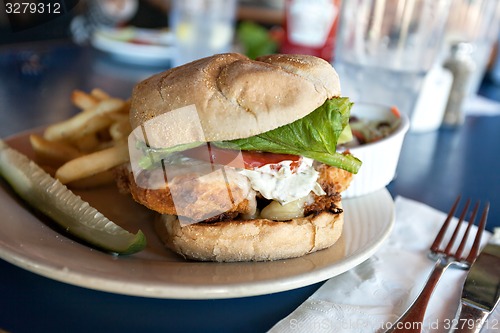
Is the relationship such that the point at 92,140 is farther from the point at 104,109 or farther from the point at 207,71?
the point at 207,71

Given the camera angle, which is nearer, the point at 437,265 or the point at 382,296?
the point at 382,296

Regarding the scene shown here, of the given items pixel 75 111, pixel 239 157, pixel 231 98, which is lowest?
pixel 75 111

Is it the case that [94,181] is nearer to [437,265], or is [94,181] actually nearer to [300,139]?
[300,139]

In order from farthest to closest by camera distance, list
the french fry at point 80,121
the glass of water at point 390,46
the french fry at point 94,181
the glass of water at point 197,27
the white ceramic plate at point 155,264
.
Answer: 1. the glass of water at point 197,27
2. the glass of water at point 390,46
3. the french fry at point 80,121
4. the french fry at point 94,181
5. the white ceramic plate at point 155,264

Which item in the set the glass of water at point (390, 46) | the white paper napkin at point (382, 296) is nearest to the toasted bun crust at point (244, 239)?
the white paper napkin at point (382, 296)

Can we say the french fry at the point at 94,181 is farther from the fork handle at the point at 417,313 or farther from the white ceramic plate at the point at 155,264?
the fork handle at the point at 417,313

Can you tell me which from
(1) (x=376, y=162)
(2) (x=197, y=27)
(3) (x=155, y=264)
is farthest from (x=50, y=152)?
(2) (x=197, y=27)

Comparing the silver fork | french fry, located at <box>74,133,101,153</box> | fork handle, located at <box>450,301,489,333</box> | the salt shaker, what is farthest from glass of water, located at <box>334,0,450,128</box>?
fork handle, located at <box>450,301,489,333</box>
